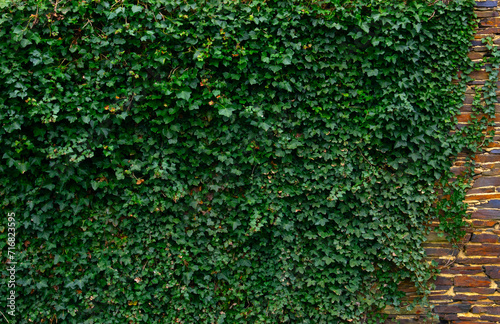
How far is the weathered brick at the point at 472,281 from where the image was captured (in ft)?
12.0

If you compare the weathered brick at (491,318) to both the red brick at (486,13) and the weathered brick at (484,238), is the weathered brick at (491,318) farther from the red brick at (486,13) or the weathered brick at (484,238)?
the red brick at (486,13)

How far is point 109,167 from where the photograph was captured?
3371 mm

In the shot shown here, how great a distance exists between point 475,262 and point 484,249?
0.57ft

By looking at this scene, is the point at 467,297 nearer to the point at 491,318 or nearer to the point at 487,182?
the point at 491,318

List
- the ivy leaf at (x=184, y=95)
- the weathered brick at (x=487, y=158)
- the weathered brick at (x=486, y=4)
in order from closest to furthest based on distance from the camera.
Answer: the ivy leaf at (x=184, y=95) → the weathered brick at (x=486, y=4) → the weathered brick at (x=487, y=158)

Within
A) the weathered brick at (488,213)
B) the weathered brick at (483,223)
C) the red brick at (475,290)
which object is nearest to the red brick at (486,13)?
the weathered brick at (488,213)

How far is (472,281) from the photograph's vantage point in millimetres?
3658

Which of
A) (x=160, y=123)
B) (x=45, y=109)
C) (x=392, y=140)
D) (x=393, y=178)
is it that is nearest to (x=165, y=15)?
(x=160, y=123)

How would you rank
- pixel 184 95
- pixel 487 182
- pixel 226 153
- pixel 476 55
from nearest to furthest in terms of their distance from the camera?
pixel 184 95, pixel 226 153, pixel 476 55, pixel 487 182

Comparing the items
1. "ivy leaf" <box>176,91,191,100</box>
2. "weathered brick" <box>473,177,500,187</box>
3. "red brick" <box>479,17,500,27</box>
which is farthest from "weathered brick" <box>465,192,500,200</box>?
"ivy leaf" <box>176,91,191,100</box>

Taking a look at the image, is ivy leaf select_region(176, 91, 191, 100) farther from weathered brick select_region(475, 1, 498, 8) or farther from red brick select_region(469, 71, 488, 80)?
weathered brick select_region(475, 1, 498, 8)

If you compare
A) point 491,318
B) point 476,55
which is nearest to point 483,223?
point 491,318

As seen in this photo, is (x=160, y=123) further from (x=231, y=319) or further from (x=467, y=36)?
(x=467, y=36)

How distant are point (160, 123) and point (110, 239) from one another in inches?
52.9
